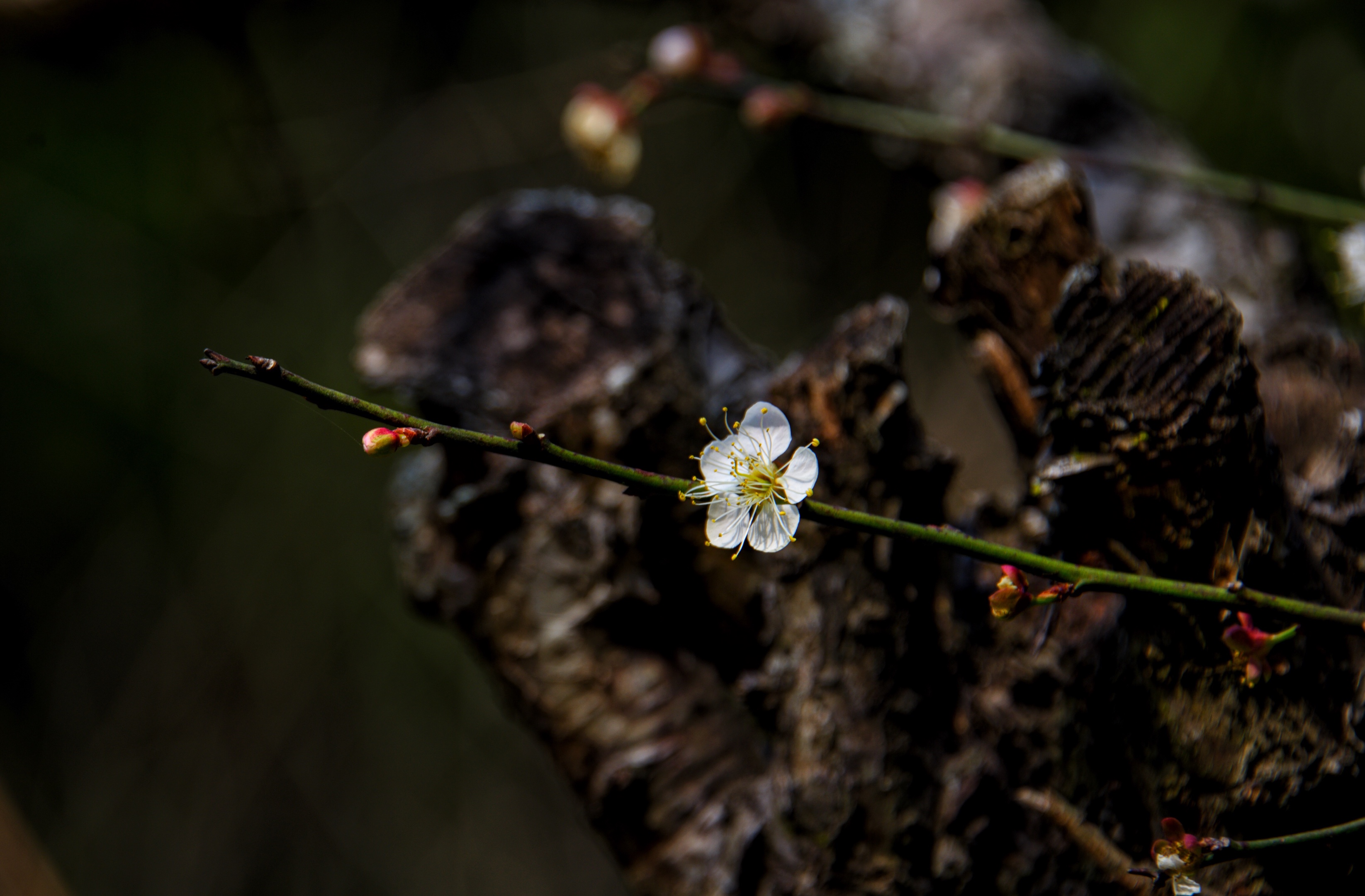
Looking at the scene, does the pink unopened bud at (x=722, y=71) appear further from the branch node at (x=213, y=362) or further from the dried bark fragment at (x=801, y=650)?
the branch node at (x=213, y=362)

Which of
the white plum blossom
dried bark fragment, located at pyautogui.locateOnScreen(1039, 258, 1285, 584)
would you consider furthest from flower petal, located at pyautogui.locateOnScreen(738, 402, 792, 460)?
dried bark fragment, located at pyautogui.locateOnScreen(1039, 258, 1285, 584)

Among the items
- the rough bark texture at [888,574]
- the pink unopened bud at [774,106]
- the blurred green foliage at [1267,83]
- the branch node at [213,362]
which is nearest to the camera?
the branch node at [213,362]

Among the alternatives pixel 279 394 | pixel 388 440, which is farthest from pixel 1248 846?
pixel 279 394

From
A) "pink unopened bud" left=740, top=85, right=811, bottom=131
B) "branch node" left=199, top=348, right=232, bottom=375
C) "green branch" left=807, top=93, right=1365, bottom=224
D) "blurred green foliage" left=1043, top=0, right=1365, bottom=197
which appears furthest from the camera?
"blurred green foliage" left=1043, top=0, right=1365, bottom=197

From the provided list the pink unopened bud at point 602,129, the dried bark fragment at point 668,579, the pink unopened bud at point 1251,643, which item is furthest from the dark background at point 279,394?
the pink unopened bud at point 1251,643

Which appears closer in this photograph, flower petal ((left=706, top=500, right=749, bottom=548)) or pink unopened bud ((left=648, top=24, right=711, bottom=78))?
flower petal ((left=706, top=500, right=749, bottom=548))

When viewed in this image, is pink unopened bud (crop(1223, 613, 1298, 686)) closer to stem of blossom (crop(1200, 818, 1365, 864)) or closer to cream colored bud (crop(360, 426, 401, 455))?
stem of blossom (crop(1200, 818, 1365, 864))
